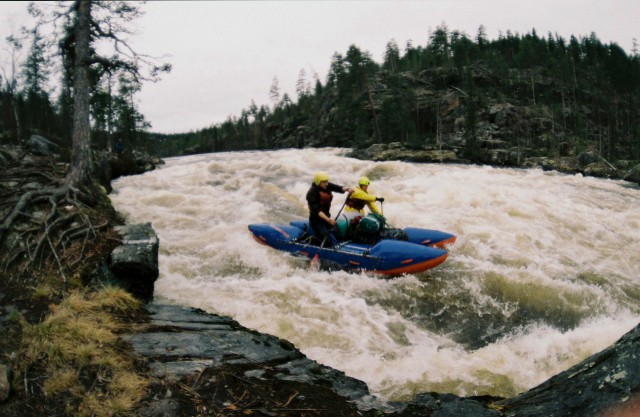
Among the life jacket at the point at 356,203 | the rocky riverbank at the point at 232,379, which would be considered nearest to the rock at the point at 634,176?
the life jacket at the point at 356,203

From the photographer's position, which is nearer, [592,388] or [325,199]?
[592,388]

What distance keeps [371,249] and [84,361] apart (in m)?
5.59

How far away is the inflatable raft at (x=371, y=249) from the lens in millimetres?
7816

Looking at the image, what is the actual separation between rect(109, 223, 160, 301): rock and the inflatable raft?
11.7 ft

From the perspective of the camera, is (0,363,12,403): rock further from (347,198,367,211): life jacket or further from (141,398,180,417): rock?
(347,198,367,211): life jacket

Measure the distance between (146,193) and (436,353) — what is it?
13210 mm

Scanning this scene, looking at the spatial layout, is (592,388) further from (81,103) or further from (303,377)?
(81,103)

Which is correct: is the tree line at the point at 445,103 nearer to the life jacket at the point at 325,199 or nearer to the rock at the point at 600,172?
the rock at the point at 600,172

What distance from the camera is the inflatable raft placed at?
7.82m

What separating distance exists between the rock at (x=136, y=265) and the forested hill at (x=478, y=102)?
1323 inches

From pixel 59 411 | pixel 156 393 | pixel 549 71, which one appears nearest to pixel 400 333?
pixel 156 393

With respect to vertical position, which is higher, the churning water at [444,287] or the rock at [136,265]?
the rock at [136,265]

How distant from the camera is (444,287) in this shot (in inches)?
306

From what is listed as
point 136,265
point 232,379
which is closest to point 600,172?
point 136,265
